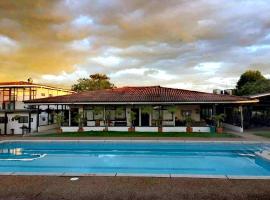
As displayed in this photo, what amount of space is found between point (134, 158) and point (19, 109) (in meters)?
17.9

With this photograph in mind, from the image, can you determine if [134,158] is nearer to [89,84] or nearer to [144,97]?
[144,97]

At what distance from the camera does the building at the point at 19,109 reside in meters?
26.6

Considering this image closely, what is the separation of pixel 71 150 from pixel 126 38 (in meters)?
10.1

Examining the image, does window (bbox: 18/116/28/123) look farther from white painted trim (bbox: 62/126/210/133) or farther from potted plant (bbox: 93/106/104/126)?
potted plant (bbox: 93/106/104/126)

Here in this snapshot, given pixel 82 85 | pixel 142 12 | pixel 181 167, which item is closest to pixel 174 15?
pixel 142 12

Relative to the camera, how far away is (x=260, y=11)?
57.8 feet

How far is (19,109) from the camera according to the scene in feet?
94.5

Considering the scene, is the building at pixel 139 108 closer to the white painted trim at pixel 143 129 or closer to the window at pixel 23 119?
the white painted trim at pixel 143 129

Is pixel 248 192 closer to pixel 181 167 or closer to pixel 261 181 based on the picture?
pixel 261 181

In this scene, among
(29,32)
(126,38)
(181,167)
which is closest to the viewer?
(181,167)

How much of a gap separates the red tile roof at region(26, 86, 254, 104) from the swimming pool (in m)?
7.58

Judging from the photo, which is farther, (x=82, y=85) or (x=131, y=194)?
(x=82, y=85)

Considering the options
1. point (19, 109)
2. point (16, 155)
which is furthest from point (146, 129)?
point (19, 109)

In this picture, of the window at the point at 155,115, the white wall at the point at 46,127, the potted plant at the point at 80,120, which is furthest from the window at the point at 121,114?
the white wall at the point at 46,127
